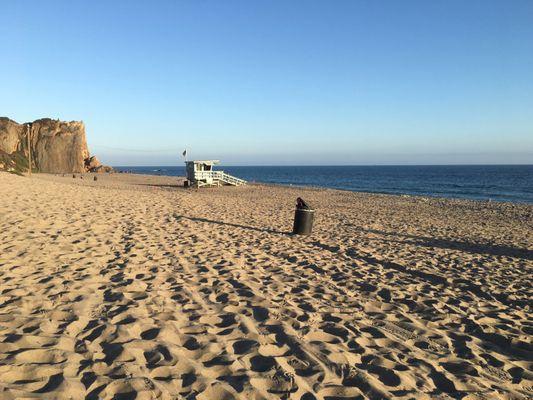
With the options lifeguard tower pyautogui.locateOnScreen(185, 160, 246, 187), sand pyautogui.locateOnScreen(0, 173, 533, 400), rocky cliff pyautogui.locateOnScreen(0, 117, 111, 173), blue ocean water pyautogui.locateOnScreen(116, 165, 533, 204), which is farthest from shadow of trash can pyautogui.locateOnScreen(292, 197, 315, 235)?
rocky cliff pyautogui.locateOnScreen(0, 117, 111, 173)

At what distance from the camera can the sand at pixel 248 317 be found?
3.00m

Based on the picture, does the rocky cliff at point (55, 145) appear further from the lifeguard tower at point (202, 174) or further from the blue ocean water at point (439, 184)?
the lifeguard tower at point (202, 174)

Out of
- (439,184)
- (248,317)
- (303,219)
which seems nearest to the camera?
(248,317)

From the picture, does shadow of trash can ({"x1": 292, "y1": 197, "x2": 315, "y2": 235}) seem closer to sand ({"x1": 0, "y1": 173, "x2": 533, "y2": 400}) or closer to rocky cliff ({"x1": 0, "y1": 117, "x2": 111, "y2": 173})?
sand ({"x1": 0, "y1": 173, "x2": 533, "y2": 400})

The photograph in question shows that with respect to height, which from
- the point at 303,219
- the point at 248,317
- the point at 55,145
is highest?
the point at 55,145

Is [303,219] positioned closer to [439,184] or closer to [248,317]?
[248,317]

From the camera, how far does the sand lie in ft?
9.84

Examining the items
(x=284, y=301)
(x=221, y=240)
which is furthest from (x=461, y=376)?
(x=221, y=240)

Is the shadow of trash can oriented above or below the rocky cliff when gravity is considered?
below

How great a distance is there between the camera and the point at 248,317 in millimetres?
4328

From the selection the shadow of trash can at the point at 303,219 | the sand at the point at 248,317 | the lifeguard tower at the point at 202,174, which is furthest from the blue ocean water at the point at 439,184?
the sand at the point at 248,317

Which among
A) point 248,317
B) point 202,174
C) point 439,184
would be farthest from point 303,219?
point 439,184

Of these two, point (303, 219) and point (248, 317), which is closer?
point (248, 317)

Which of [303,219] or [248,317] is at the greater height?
[303,219]
